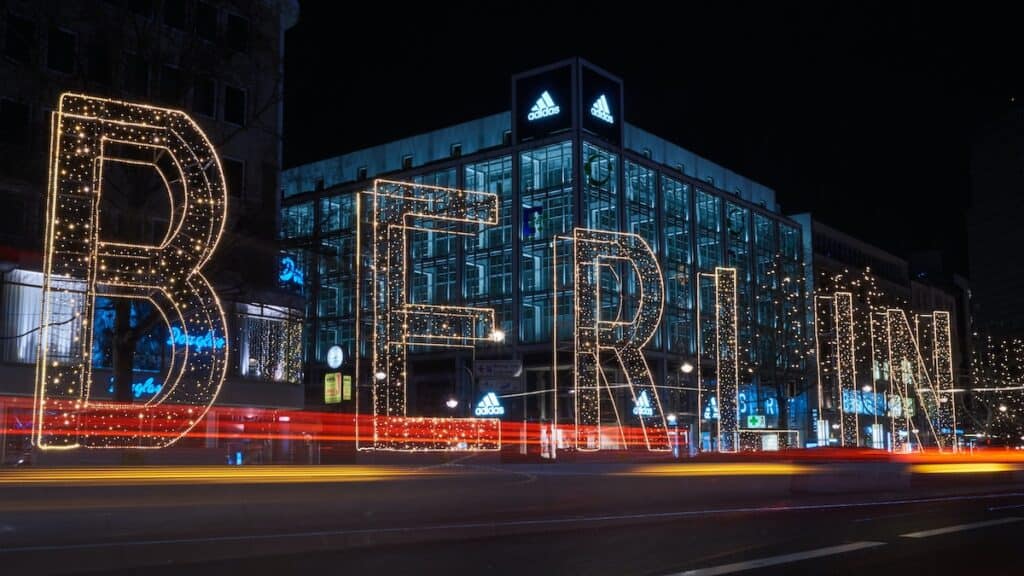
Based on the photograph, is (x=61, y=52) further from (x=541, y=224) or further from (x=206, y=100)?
(x=541, y=224)

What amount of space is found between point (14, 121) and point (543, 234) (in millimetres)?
39222

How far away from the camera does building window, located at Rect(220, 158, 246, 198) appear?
37.2m

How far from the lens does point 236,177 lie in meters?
37.7

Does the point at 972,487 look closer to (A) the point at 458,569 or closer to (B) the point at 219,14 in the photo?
(A) the point at 458,569

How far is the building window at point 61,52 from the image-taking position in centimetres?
3089

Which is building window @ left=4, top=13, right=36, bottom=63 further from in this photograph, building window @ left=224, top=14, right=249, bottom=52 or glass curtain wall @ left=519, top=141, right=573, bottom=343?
glass curtain wall @ left=519, top=141, right=573, bottom=343

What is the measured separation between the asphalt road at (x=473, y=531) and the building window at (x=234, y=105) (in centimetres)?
2324

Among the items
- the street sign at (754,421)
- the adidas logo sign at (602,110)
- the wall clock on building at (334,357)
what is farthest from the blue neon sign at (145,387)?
the adidas logo sign at (602,110)

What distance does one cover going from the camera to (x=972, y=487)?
2745 centimetres

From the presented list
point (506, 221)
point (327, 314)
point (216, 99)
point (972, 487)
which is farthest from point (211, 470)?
point (327, 314)

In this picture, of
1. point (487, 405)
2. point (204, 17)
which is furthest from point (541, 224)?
point (487, 405)

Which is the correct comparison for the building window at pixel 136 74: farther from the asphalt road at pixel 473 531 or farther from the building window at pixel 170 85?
the asphalt road at pixel 473 531

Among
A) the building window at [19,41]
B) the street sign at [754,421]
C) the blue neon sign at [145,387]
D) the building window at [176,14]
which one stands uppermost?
the building window at [176,14]

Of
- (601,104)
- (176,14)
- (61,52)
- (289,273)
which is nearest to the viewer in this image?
(61,52)
